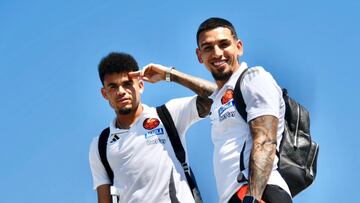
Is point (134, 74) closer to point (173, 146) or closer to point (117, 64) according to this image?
point (117, 64)

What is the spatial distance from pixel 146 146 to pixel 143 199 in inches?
30.3

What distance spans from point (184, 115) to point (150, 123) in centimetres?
52

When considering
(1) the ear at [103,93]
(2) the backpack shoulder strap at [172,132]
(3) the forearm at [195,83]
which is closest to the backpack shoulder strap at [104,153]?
(1) the ear at [103,93]

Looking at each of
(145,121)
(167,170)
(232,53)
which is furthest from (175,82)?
(232,53)

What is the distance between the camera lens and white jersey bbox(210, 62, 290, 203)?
18.6ft

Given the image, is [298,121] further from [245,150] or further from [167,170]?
[167,170]

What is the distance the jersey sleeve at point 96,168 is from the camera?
8633mm

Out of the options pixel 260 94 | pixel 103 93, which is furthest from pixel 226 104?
pixel 103 93

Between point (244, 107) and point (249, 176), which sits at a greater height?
point (244, 107)

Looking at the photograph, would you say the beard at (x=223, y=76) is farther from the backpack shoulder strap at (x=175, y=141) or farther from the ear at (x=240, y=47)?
the backpack shoulder strap at (x=175, y=141)

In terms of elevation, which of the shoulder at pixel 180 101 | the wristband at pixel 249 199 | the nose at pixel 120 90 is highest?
the nose at pixel 120 90

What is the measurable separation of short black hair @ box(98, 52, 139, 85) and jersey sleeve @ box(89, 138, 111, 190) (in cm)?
109

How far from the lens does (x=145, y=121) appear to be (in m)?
8.58

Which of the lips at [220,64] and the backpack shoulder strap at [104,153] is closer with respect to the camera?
the lips at [220,64]
